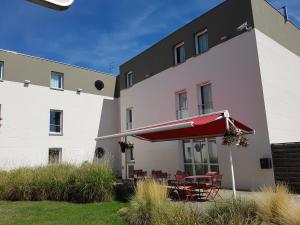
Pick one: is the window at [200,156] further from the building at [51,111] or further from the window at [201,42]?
the building at [51,111]

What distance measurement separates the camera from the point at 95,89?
24.8 m

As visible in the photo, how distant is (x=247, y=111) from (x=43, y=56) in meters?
16.4

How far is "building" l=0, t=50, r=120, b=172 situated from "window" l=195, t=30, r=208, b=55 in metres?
9.94

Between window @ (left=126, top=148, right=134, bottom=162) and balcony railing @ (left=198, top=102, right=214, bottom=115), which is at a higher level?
balcony railing @ (left=198, top=102, right=214, bottom=115)

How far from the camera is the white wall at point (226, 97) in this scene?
1269cm

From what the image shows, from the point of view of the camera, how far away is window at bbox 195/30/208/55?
53.1ft

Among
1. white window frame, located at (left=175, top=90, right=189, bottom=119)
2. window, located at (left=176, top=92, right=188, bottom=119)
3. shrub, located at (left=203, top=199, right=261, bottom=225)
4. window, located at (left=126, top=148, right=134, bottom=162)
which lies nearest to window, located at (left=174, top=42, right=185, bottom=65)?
white window frame, located at (left=175, top=90, right=189, bottom=119)

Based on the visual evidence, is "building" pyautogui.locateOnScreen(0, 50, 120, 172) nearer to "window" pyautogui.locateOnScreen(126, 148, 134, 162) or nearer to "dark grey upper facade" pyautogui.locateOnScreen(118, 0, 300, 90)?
"window" pyautogui.locateOnScreen(126, 148, 134, 162)

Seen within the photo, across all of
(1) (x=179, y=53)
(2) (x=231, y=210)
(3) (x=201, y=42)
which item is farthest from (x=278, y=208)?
(1) (x=179, y=53)

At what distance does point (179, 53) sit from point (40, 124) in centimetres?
1141

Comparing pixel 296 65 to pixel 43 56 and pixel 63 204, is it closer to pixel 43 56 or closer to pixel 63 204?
pixel 63 204

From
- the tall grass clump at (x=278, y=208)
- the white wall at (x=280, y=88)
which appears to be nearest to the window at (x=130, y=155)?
the white wall at (x=280, y=88)

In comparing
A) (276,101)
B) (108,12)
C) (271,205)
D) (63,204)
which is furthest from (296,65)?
(63,204)

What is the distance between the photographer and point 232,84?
14.0 meters
